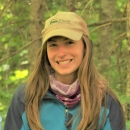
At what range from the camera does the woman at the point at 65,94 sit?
113 inches

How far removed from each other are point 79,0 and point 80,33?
9.84 feet

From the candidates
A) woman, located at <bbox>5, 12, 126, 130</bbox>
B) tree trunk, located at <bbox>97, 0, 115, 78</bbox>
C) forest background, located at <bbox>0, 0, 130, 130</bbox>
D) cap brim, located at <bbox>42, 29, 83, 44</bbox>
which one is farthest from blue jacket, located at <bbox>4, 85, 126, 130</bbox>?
tree trunk, located at <bbox>97, 0, 115, 78</bbox>

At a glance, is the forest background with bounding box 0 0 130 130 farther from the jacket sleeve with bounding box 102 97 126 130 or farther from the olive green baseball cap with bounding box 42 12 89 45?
the olive green baseball cap with bounding box 42 12 89 45

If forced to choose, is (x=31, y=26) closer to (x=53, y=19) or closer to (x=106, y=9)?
(x=106, y=9)

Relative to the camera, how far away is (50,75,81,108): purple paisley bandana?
9.56ft

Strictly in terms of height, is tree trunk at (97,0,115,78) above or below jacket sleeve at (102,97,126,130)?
above

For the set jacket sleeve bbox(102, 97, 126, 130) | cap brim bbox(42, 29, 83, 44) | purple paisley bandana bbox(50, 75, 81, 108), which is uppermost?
cap brim bbox(42, 29, 83, 44)

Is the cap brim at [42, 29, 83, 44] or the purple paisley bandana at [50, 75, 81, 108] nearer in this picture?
the cap brim at [42, 29, 83, 44]

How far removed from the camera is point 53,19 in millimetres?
2902

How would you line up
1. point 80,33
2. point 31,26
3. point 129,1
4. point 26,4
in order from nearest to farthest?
point 80,33 → point 129,1 → point 31,26 → point 26,4

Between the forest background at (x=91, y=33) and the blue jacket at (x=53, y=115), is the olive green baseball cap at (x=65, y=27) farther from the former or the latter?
the forest background at (x=91, y=33)

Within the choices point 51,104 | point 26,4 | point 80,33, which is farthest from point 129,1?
point 26,4

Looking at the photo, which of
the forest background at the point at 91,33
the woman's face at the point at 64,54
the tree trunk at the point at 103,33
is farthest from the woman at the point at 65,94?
the tree trunk at the point at 103,33

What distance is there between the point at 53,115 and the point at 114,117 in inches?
17.4
